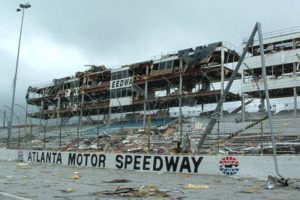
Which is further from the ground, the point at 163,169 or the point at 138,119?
the point at 138,119

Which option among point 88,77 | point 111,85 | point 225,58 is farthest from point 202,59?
point 88,77

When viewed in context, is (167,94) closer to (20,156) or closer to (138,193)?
(20,156)

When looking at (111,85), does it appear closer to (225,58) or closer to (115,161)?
(225,58)

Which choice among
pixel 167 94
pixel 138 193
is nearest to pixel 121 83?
pixel 167 94

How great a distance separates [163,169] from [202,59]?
117 ft

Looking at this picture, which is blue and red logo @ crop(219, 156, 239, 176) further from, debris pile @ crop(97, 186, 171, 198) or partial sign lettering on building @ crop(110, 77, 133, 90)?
partial sign lettering on building @ crop(110, 77, 133, 90)

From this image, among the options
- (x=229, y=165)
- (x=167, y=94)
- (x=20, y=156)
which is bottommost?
(x=229, y=165)

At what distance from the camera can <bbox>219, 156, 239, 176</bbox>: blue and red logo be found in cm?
1978

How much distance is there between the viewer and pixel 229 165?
20.0m

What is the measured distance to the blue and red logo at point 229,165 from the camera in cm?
1978

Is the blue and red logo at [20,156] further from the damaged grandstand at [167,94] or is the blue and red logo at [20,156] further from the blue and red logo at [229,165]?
the blue and red logo at [229,165]

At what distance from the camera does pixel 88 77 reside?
2972 inches

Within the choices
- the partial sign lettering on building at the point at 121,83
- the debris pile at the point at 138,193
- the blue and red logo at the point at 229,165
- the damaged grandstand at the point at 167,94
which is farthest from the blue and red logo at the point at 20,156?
the partial sign lettering on building at the point at 121,83

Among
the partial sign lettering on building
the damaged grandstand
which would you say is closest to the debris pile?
the damaged grandstand
